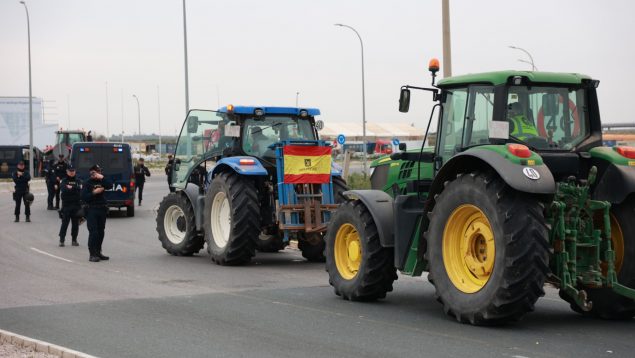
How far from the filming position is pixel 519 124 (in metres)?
10.1

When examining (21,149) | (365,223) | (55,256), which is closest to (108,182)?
(55,256)

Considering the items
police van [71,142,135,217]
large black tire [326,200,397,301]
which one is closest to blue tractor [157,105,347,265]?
large black tire [326,200,397,301]

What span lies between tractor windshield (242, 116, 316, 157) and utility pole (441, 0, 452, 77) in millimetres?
3175

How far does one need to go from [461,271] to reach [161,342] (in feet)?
10.8

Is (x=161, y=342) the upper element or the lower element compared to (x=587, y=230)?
lower

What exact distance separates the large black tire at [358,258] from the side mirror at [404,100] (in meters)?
1.48

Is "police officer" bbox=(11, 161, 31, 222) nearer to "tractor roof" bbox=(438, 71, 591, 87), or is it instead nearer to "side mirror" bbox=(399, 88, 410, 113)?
"side mirror" bbox=(399, 88, 410, 113)

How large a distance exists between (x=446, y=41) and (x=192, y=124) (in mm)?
5481

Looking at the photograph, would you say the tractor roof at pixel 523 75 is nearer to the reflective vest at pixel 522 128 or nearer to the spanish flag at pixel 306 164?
the reflective vest at pixel 522 128

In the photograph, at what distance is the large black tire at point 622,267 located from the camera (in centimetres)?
985

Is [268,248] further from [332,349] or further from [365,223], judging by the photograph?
[332,349]

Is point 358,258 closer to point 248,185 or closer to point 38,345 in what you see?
point 38,345

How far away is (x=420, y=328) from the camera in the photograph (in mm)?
9656

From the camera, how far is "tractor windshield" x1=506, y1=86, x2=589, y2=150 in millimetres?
10031
